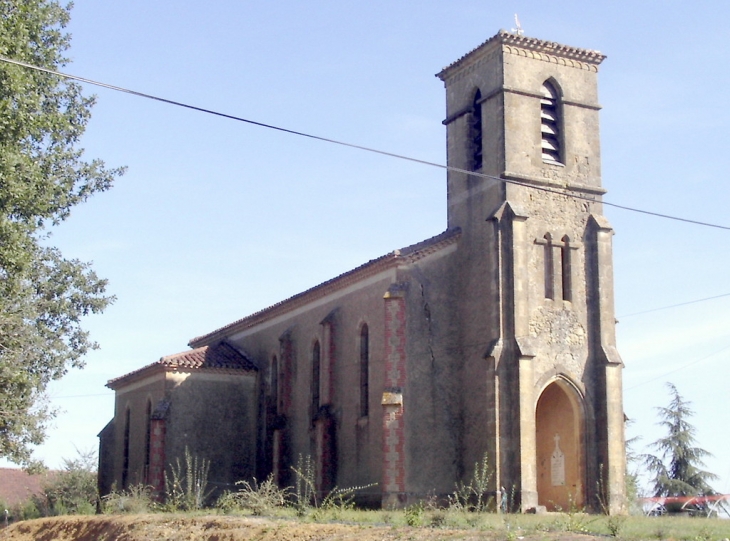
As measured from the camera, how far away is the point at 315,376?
34.5 metres

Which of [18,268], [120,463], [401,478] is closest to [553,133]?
[401,478]

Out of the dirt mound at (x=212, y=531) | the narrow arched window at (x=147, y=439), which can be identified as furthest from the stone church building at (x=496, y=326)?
the dirt mound at (x=212, y=531)

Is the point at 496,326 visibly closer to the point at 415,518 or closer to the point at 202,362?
the point at 415,518

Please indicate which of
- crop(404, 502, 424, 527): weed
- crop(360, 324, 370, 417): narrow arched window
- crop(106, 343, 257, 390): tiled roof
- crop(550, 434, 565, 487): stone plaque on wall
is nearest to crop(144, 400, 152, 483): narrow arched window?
crop(106, 343, 257, 390): tiled roof

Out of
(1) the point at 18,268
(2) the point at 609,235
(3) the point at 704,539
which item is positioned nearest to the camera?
(3) the point at 704,539

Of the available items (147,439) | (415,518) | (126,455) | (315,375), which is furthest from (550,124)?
(126,455)

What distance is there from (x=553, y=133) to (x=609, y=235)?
364 centimetres

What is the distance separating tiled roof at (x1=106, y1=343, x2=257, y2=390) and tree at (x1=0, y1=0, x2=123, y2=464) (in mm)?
4477

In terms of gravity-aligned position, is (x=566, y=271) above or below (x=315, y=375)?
above

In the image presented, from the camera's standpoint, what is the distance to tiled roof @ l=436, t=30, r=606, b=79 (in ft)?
102

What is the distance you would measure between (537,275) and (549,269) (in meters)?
0.58

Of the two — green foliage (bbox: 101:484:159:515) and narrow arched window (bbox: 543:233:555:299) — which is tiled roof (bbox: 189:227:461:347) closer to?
narrow arched window (bbox: 543:233:555:299)

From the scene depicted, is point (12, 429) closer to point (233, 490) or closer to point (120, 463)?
point (233, 490)

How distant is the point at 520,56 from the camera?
31.3 m
